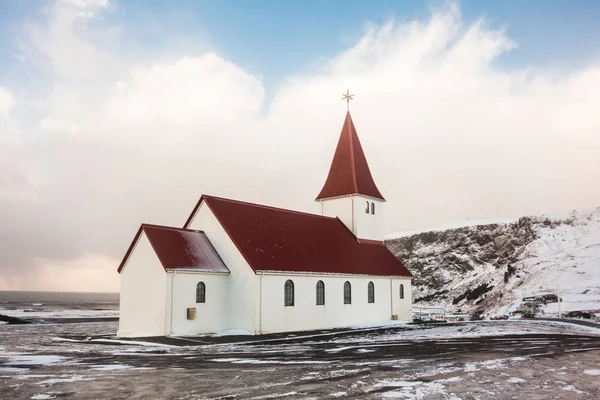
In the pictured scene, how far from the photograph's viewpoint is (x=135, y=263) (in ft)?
96.3

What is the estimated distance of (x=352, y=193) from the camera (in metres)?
41.1

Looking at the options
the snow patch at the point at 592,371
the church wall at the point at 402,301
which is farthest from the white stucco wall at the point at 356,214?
the snow patch at the point at 592,371

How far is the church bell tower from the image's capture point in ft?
135

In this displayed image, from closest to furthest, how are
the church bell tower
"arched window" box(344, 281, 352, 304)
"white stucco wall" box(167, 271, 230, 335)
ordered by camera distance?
1. "white stucco wall" box(167, 271, 230, 335)
2. "arched window" box(344, 281, 352, 304)
3. the church bell tower

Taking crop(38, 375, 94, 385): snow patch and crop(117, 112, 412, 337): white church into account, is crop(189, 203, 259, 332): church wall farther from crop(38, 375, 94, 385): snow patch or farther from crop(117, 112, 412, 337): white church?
crop(38, 375, 94, 385): snow patch

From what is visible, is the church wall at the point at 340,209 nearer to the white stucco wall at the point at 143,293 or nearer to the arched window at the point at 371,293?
the arched window at the point at 371,293

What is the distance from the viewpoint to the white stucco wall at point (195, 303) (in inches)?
1086

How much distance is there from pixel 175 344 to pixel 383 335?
1093cm

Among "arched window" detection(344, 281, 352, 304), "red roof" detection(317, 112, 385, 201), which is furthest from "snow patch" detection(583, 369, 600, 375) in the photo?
"red roof" detection(317, 112, 385, 201)

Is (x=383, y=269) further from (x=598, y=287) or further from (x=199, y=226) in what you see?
(x=598, y=287)

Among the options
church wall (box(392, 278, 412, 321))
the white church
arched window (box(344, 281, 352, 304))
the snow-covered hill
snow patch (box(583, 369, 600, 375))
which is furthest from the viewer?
the snow-covered hill

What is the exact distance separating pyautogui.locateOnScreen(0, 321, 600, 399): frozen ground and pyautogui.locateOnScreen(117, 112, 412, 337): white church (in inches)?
120

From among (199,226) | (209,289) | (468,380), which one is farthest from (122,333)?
(468,380)

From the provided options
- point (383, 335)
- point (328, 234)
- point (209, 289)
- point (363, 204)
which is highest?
point (363, 204)
